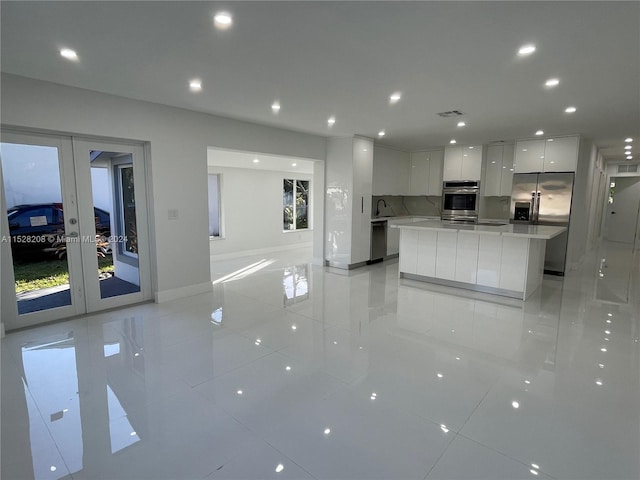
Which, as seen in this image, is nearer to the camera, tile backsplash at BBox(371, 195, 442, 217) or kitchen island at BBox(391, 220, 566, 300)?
kitchen island at BBox(391, 220, 566, 300)

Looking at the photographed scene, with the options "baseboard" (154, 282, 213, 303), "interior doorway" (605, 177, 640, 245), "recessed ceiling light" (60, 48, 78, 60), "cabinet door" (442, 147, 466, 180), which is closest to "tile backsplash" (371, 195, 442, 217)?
"cabinet door" (442, 147, 466, 180)

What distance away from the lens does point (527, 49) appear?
257cm

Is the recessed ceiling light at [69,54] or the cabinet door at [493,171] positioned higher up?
the recessed ceiling light at [69,54]

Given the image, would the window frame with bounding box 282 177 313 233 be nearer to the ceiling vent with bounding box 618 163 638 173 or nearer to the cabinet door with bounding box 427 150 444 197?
the cabinet door with bounding box 427 150 444 197

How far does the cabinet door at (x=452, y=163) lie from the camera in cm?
741

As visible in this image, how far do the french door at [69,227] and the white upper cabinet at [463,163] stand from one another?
619 cm

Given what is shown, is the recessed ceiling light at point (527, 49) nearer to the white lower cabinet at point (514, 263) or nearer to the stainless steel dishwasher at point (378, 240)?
the white lower cabinet at point (514, 263)

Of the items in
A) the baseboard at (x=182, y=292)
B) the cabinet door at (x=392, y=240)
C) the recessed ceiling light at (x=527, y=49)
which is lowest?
the baseboard at (x=182, y=292)

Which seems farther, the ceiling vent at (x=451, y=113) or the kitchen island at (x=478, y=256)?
the kitchen island at (x=478, y=256)

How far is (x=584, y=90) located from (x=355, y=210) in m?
3.81

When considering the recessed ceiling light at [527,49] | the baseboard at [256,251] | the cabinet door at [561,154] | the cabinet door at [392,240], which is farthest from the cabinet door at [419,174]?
the recessed ceiling light at [527,49]

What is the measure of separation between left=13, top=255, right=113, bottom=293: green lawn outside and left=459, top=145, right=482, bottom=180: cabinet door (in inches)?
→ 286

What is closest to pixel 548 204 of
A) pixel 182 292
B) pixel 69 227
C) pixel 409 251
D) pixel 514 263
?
pixel 514 263

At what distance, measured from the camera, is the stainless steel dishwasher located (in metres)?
7.12
